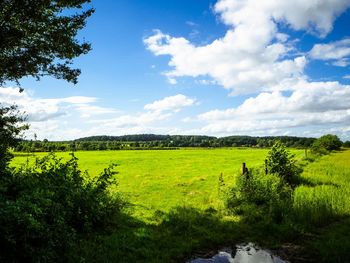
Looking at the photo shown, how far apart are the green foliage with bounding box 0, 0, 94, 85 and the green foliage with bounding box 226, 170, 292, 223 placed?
9.99 m

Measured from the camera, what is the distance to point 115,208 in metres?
13.6

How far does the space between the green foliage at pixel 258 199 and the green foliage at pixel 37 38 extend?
999cm

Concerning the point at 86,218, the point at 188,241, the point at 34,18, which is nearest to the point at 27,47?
the point at 34,18

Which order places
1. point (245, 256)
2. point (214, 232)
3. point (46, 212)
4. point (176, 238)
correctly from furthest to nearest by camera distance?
1. point (214, 232)
2. point (176, 238)
3. point (245, 256)
4. point (46, 212)

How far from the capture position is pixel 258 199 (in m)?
15.5

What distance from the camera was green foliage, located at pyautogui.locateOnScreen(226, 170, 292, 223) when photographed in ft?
45.5

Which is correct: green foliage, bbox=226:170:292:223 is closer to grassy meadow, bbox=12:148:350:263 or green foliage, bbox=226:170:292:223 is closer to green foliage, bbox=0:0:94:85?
grassy meadow, bbox=12:148:350:263

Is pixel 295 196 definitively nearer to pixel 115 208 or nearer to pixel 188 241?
pixel 188 241

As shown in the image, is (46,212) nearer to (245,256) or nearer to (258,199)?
(245,256)

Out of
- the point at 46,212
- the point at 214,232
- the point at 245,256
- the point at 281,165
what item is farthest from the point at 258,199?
the point at 46,212

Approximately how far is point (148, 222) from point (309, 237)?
261 inches

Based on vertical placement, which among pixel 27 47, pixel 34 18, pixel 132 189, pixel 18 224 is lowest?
pixel 132 189

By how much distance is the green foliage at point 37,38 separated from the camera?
40.4 feet

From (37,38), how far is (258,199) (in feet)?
42.4
